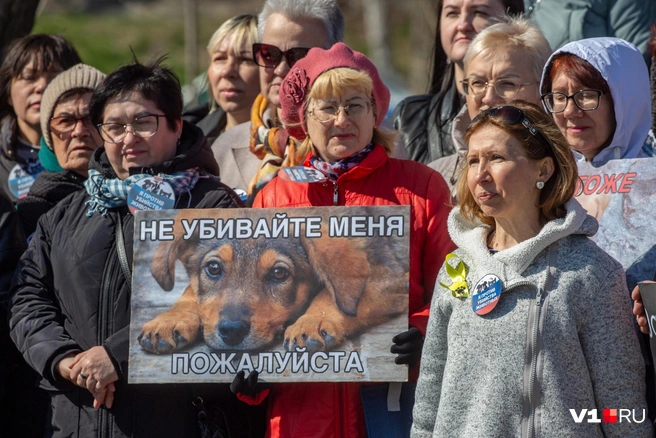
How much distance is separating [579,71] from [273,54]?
1.90m

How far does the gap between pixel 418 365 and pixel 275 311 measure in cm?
61

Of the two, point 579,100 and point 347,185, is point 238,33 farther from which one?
point 579,100

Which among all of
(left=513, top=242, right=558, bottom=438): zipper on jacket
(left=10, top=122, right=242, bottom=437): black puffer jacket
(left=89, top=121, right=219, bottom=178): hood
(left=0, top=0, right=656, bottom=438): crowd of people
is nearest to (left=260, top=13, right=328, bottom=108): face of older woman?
(left=0, top=0, right=656, bottom=438): crowd of people

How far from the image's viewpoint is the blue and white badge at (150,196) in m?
4.57

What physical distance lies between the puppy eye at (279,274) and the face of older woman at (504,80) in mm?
1232

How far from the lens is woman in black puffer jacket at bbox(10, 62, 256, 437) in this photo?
14.8 ft

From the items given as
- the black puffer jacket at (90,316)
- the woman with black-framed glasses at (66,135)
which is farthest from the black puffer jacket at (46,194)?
the black puffer jacket at (90,316)

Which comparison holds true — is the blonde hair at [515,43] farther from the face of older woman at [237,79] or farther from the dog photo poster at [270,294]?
the face of older woman at [237,79]

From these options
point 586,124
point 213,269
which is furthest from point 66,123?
point 586,124

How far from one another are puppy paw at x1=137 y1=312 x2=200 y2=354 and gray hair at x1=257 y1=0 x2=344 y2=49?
6.69ft

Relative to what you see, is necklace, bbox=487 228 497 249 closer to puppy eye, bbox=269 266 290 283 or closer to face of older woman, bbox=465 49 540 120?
puppy eye, bbox=269 266 290 283

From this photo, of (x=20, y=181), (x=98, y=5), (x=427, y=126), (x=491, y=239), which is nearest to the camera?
(x=491, y=239)

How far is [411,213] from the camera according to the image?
14.3ft

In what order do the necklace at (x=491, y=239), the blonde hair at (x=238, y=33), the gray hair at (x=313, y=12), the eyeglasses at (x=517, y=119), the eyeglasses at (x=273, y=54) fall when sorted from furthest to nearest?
the blonde hair at (x=238, y=33), the gray hair at (x=313, y=12), the eyeglasses at (x=273, y=54), the necklace at (x=491, y=239), the eyeglasses at (x=517, y=119)
